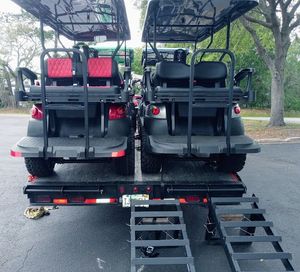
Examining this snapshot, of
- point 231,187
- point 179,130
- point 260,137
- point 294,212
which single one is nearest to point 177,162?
point 179,130

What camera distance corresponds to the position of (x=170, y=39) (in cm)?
646

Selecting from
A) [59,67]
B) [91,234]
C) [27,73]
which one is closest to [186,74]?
[59,67]

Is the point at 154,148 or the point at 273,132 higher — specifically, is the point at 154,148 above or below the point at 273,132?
above

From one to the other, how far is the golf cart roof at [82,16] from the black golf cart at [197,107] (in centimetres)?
56

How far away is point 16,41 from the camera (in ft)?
67.8

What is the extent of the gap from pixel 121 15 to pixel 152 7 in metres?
1.12

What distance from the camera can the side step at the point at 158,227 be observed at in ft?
8.77

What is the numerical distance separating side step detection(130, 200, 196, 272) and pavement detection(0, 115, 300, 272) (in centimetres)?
37

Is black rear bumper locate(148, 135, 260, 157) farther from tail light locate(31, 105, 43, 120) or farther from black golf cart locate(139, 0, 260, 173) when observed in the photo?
tail light locate(31, 105, 43, 120)

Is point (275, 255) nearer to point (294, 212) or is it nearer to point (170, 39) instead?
point (294, 212)

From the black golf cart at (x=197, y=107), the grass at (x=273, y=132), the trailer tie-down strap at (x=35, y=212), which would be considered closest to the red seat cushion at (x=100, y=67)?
the black golf cart at (x=197, y=107)

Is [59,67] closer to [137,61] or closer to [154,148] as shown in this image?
[154,148]

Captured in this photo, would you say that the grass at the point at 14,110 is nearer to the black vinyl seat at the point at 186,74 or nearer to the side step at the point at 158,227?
the black vinyl seat at the point at 186,74

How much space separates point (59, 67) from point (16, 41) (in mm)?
19107
